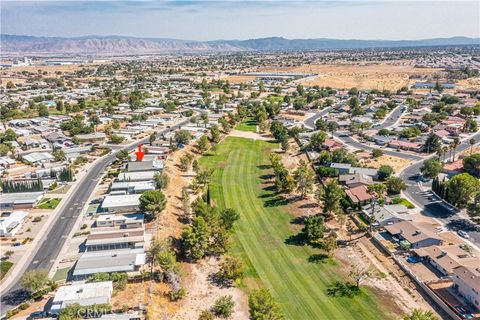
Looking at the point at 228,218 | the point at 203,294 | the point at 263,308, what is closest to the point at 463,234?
the point at 228,218

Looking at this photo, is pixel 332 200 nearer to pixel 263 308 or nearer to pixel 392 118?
pixel 263 308

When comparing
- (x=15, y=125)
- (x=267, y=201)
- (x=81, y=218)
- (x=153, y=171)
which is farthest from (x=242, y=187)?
(x=15, y=125)

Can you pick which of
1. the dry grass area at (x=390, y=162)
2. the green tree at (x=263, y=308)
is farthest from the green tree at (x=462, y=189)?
the green tree at (x=263, y=308)

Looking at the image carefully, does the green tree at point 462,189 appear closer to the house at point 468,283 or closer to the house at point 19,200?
the house at point 468,283

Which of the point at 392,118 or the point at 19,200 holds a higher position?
the point at 392,118

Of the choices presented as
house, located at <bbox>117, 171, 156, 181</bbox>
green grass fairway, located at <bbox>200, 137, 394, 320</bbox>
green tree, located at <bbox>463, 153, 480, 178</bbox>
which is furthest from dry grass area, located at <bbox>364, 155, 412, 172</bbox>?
house, located at <bbox>117, 171, 156, 181</bbox>

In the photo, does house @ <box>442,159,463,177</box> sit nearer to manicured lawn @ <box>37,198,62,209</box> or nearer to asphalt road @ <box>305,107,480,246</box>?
asphalt road @ <box>305,107,480,246</box>
